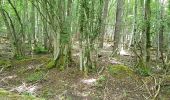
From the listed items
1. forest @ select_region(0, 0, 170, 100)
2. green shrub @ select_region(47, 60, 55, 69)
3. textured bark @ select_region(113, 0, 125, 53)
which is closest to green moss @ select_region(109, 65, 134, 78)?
forest @ select_region(0, 0, 170, 100)

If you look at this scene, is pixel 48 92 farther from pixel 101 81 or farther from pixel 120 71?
pixel 120 71

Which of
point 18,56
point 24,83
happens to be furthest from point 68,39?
point 18,56

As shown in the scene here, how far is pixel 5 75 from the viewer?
13.7 m

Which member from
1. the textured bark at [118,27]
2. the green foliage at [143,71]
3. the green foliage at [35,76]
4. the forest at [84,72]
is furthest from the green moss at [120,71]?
the textured bark at [118,27]

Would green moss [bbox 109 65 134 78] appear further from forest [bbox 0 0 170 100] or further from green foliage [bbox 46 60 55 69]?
green foliage [bbox 46 60 55 69]

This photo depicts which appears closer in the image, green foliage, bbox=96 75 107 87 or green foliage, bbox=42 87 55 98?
green foliage, bbox=42 87 55 98

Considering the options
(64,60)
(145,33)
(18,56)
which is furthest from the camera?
(18,56)

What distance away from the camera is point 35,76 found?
1268 centimetres

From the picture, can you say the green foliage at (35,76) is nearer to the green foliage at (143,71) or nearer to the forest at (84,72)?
the forest at (84,72)

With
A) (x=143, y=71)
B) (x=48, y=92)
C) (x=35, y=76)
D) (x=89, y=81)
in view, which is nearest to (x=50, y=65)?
(x=35, y=76)

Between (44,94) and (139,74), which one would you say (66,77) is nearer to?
(44,94)

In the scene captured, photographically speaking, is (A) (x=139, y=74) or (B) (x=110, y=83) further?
(A) (x=139, y=74)

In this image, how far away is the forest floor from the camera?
411 inches

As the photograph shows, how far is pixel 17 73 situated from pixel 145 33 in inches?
256
